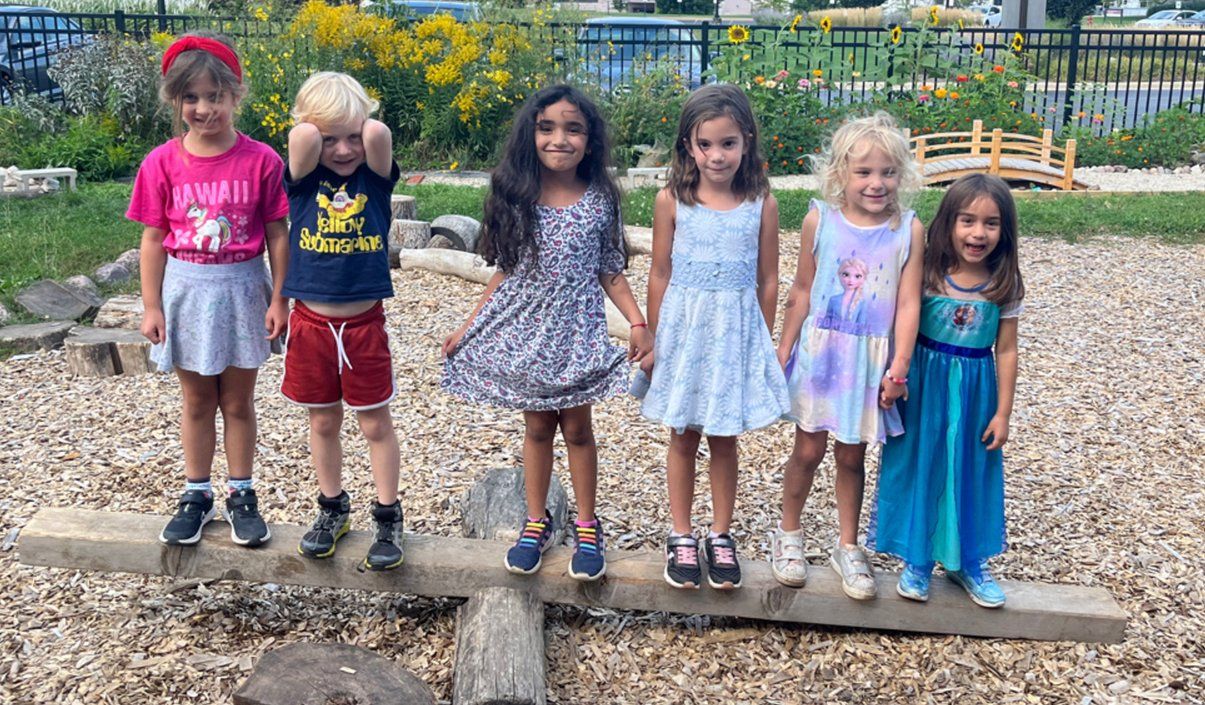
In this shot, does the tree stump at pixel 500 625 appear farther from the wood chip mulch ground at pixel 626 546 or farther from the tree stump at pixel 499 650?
the wood chip mulch ground at pixel 626 546

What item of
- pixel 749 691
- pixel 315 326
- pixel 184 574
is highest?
pixel 315 326

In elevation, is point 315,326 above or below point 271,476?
above

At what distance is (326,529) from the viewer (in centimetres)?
331

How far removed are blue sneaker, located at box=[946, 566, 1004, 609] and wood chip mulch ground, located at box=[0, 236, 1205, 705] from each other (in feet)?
0.52

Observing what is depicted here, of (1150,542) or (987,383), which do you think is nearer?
(987,383)

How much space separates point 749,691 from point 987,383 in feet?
3.55

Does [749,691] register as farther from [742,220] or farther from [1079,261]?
[1079,261]

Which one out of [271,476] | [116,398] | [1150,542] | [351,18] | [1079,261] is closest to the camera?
[1150,542]

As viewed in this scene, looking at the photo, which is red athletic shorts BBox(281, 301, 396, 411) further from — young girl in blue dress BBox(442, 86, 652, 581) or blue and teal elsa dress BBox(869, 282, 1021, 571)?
blue and teal elsa dress BBox(869, 282, 1021, 571)

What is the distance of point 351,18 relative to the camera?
11.0m

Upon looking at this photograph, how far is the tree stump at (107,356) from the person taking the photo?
5.42 meters

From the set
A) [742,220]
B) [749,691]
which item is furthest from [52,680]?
[742,220]

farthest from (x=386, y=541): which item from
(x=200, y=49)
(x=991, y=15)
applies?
(x=991, y=15)

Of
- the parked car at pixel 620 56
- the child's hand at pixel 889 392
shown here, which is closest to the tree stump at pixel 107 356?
the child's hand at pixel 889 392
